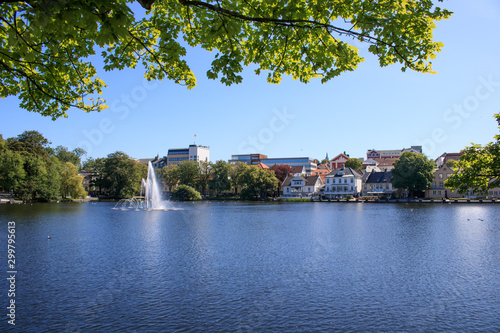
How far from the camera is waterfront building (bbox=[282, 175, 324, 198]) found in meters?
108

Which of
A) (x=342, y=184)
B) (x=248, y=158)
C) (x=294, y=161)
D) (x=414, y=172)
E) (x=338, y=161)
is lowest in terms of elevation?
(x=342, y=184)

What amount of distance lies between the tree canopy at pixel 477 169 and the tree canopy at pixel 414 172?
79866 millimetres

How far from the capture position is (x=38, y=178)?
241 ft

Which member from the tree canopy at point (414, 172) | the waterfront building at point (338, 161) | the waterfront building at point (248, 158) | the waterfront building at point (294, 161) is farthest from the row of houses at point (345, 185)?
the waterfront building at point (248, 158)

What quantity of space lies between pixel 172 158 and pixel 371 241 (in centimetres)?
14659

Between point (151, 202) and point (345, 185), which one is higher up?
point (345, 185)

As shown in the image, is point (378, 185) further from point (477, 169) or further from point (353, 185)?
point (477, 169)

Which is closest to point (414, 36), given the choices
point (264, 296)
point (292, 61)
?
point (292, 61)

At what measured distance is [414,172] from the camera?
85000 mm

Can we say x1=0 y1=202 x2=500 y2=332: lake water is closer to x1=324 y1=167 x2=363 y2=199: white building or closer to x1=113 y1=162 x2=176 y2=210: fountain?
x1=113 y1=162 x2=176 y2=210: fountain

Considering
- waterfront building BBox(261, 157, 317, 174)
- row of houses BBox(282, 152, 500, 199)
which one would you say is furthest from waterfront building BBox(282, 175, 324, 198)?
waterfront building BBox(261, 157, 317, 174)

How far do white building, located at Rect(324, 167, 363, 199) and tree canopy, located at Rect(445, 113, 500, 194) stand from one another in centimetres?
9279

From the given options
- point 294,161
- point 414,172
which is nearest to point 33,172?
point 414,172

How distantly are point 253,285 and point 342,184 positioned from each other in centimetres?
9328
